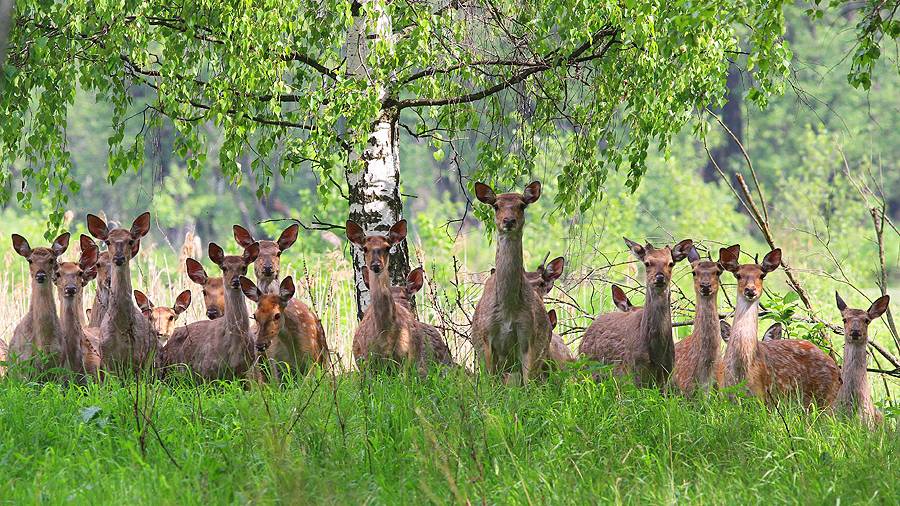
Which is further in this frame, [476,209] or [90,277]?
[476,209]

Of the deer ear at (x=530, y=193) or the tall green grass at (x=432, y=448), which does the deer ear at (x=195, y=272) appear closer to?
the tall green grass at (x=432, y=448)

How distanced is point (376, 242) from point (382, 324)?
0.63 metres

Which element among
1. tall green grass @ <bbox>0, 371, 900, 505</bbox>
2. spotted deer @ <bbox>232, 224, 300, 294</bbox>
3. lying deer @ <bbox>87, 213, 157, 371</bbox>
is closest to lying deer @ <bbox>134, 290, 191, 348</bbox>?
lying deer @ <bbox>87, 213, 157, 371</bbox>

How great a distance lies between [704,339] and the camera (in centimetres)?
946

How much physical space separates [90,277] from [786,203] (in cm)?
3610

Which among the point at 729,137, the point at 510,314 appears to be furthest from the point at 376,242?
the point at 729,137

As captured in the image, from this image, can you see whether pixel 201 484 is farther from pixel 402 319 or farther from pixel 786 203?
pixel 786 203

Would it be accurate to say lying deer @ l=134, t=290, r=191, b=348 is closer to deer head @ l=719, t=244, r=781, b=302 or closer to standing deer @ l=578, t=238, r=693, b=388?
standing deer @ l=578, t=238, r=693, b=388

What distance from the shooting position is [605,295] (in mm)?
14094

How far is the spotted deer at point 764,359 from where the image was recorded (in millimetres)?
9180

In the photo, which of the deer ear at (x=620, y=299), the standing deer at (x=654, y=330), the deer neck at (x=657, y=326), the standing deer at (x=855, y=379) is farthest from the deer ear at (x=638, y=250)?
the standing deer at (x=855, y=379)

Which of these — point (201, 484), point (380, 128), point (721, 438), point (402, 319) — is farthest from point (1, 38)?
point (380, 128)

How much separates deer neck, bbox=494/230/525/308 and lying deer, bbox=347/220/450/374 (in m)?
0.74

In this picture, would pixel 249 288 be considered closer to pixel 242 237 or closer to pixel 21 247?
pixel 242 237
